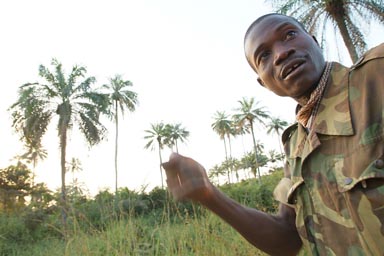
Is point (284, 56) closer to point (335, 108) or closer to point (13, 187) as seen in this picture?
point (335, 108)

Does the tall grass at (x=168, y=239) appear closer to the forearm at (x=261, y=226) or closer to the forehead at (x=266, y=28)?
the forearm at (x=261, y=226)

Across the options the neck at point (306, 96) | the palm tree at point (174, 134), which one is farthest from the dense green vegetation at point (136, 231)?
the palm tree at point (174, 134)

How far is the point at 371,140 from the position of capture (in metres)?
0.76

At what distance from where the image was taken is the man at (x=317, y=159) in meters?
0.77

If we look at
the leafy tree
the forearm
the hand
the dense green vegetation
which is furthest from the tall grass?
the leafy tree

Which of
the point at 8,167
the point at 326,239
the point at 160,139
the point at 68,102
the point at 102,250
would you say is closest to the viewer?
the point at 326,239

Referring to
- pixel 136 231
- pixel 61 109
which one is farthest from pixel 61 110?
pixel 136 231

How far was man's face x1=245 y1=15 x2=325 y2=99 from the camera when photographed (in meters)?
0.92

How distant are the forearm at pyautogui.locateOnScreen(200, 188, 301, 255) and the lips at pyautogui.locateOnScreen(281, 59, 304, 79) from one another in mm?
380

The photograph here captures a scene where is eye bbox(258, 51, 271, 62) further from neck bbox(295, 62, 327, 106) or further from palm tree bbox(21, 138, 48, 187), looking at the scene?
palm tree bbox(21, 138, 48, 187)

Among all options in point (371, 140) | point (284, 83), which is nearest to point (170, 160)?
point (284, 83)

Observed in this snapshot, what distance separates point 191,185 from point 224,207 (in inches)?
7.1

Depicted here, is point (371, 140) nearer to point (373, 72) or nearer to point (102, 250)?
point (373, 72)

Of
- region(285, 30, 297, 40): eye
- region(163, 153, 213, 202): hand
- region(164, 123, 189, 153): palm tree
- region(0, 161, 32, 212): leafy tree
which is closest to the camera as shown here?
region(163, 153, 213, 202): hand
